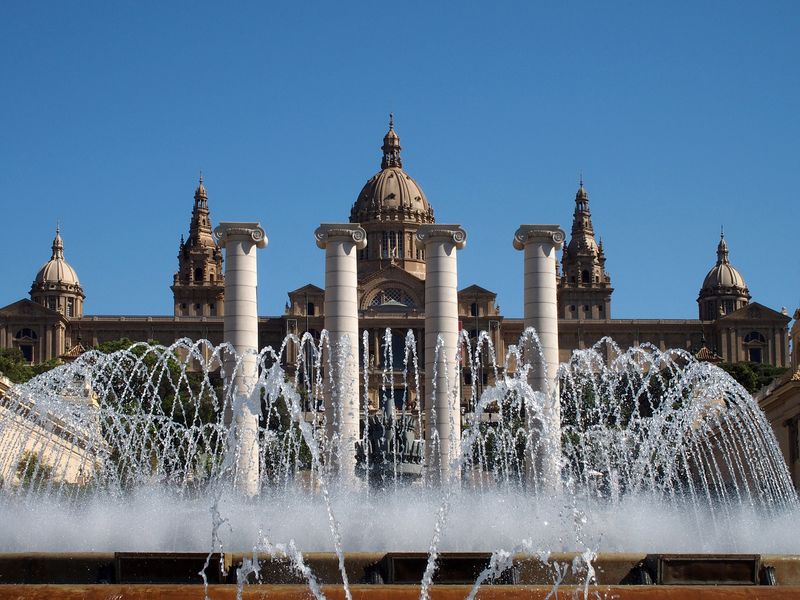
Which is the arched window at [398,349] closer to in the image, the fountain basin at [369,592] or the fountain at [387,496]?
the fountain at [387,496]

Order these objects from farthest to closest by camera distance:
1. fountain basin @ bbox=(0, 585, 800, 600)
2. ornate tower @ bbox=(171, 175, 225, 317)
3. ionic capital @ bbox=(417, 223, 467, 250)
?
ornate tower @ bbox=(171, 175, 225, 317)
ionic capital @ bbox=(417, 223, 467, 250)
fountain basin @ bbox=(0, 585, 800, 600)

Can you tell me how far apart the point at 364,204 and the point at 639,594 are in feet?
437

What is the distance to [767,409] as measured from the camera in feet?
155

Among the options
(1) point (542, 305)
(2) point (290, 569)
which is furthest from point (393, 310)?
(2) point (290, 569)

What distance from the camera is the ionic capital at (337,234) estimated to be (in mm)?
34094

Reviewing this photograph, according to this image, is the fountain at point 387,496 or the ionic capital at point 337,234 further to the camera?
the ionic capital at point 337,234

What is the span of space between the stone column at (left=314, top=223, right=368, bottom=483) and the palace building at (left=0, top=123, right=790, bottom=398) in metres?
85.1

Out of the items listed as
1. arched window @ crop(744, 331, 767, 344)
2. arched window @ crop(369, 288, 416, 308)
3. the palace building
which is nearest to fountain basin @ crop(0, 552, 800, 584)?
the palace building

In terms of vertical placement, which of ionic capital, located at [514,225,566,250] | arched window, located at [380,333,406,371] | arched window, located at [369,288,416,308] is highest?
arched window, located at [369,288,416,308]

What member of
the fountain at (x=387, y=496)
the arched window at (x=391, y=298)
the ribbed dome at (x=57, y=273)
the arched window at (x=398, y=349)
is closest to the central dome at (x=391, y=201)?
the arched window at (x=391, y=298)

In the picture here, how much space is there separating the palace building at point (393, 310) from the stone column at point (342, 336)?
279 feet

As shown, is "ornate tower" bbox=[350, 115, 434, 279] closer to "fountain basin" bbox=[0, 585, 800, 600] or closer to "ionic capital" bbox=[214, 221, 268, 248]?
"ionic capital" bbox=[214, 221, 268, 248]

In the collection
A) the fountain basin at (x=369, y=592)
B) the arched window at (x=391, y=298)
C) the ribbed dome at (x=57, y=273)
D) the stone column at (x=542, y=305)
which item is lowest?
the fountain basin at (x=369, y=592)

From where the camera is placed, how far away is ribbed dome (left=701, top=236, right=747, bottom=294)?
461ft
